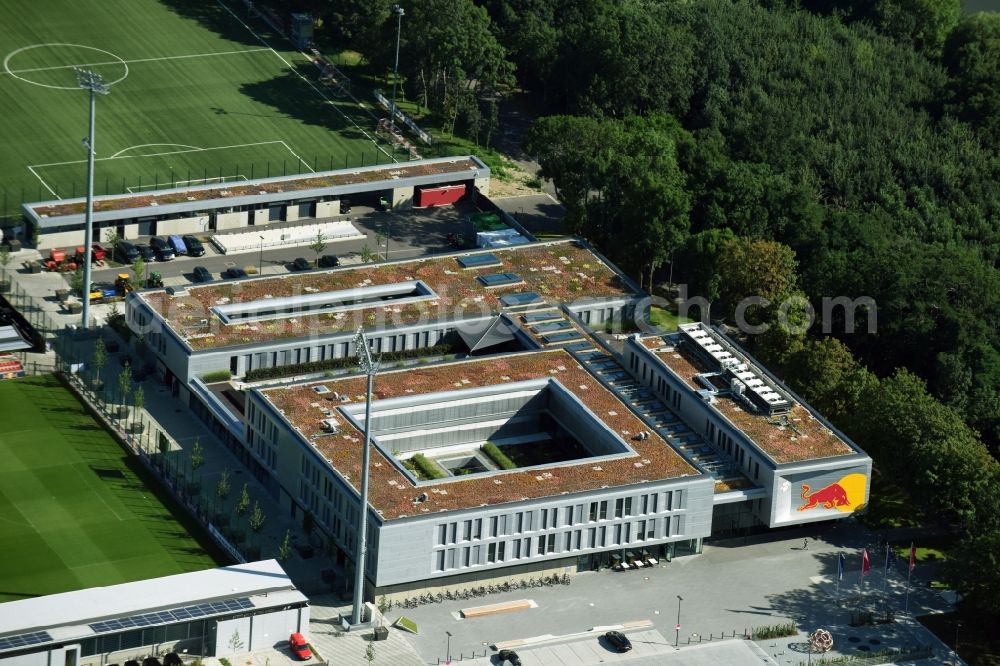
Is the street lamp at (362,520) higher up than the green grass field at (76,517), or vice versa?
the street lamp at (362,520)

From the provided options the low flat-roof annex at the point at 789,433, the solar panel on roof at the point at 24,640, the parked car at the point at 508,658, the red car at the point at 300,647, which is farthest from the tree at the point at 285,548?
the low flat-roof annex at the point at 789,433

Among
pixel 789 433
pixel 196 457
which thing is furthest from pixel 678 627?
pixel 196 457

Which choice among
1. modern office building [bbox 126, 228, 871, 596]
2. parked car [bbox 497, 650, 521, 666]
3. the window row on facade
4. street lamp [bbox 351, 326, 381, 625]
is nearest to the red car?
street lamp [bbox 351, 326, 381, 625]

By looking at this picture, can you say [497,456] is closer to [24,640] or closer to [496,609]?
[496,609]

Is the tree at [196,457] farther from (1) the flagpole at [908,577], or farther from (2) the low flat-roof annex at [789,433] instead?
(1) the flagpole at [908,577]

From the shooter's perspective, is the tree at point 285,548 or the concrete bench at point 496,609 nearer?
the concrete bench at point 496,609
